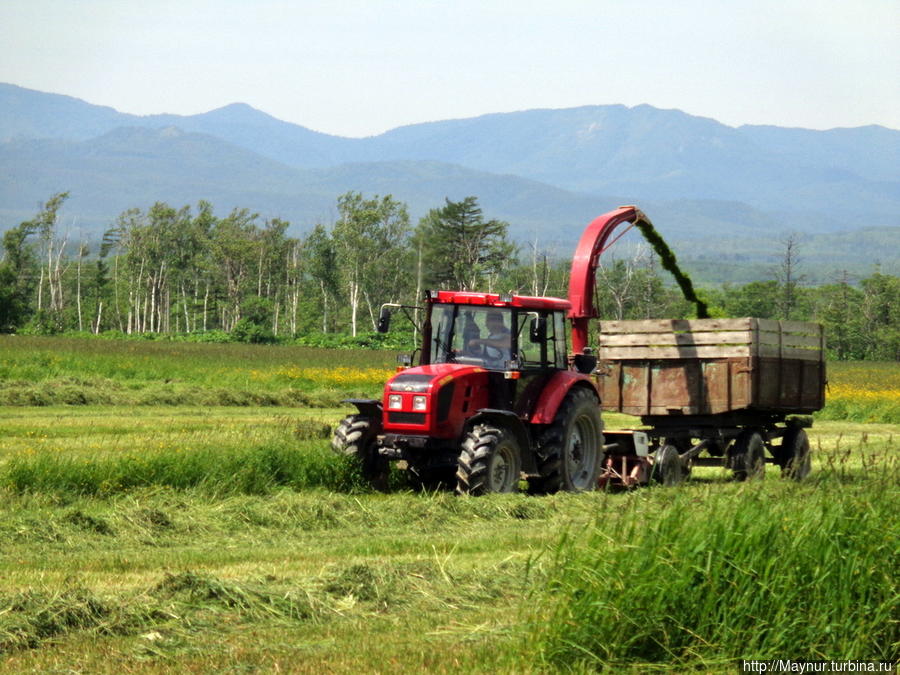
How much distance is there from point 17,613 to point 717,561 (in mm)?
4155

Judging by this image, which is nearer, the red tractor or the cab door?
the red tractor

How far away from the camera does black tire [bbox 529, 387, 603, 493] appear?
14414 mm

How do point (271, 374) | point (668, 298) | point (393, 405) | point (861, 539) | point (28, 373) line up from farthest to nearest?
1. point (668, 298)
2. point (271, 374)
3. point (28, 373)
4. point (393, 405)
5. point (861, 539)

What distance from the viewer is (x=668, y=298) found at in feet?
309

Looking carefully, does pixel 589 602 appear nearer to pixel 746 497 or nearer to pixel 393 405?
pixel 746 497

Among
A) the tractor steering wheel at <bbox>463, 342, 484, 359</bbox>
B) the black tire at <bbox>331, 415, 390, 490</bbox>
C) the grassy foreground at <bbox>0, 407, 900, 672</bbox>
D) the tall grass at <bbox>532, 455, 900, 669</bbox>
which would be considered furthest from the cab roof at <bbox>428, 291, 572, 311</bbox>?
the tall grass at <bbox>532, 455, 900, 669</bbox>

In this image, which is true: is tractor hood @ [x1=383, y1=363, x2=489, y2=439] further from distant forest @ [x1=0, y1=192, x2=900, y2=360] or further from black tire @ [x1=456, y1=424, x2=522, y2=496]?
distant forest @ [x1=0, y1=192, x2=900, y2=360]

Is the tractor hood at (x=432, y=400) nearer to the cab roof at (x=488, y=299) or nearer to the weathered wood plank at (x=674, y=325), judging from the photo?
the cab roof at (x=488, y=299)

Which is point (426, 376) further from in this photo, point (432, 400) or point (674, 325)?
point (674, 325)

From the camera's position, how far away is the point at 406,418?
1375 cm

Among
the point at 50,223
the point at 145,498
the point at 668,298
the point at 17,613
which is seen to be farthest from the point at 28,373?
the point at 50,223

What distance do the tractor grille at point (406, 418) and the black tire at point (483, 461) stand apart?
1.81 ft

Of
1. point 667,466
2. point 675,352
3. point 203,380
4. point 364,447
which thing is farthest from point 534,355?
point 203,380

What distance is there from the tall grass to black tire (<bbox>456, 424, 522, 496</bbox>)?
623 centimetres
